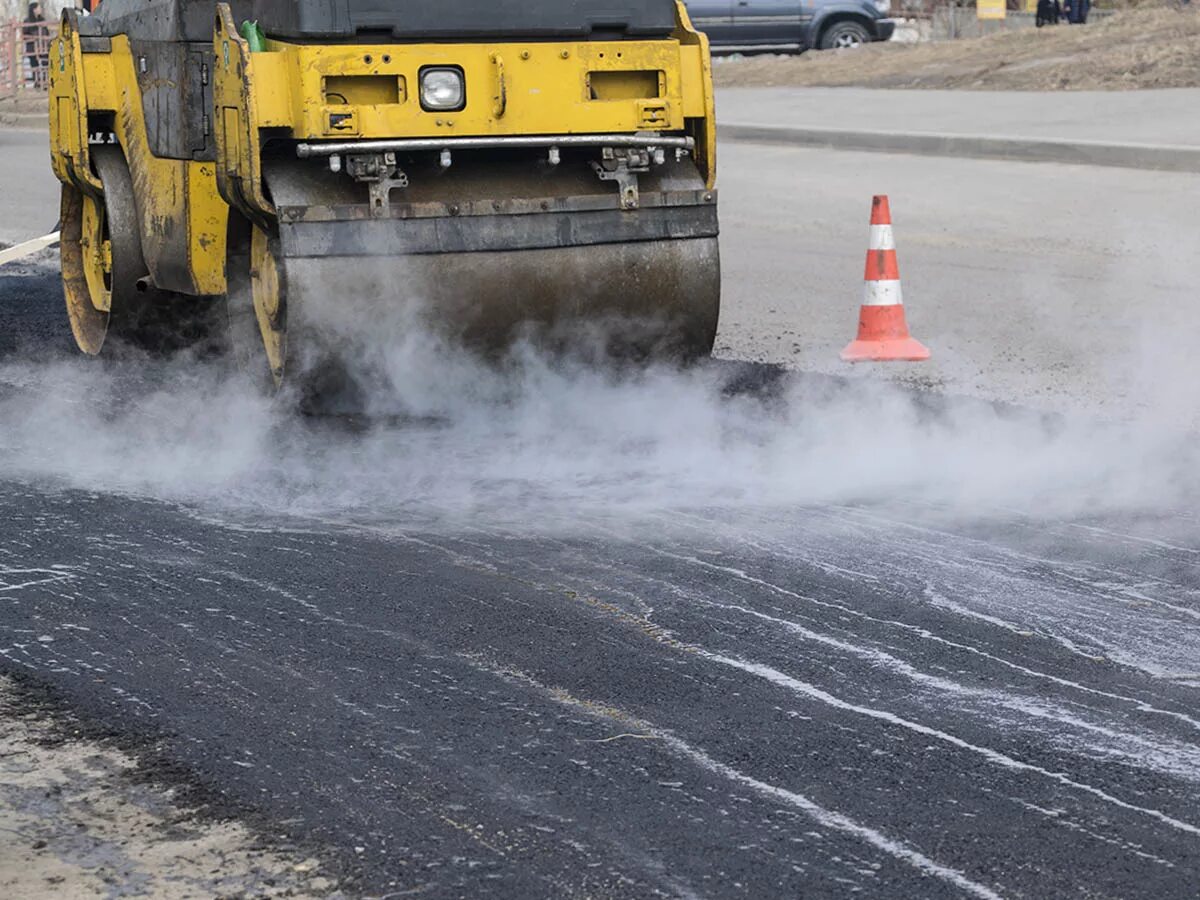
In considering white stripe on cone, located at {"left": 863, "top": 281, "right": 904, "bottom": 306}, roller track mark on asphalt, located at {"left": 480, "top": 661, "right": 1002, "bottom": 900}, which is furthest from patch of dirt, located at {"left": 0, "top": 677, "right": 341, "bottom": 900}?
white stripe on cone, located at {"left": 863, "top": 281, "right": 904, "bottom": 306}

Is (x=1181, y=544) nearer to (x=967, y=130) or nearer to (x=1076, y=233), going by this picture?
(x=1076, y=233)

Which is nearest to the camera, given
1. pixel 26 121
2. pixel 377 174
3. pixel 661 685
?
pixel 661 685

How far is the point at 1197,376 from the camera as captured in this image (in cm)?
764

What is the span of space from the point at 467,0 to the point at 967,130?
430 inches

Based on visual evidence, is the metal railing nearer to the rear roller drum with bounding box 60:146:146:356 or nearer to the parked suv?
the parked suv

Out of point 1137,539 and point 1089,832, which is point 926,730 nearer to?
point 1089,832

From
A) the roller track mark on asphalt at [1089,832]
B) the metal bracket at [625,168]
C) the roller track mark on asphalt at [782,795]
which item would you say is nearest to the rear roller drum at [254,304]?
the metal bracket at [625,168]

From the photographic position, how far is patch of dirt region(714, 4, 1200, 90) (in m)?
19.8

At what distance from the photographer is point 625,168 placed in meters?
6.62

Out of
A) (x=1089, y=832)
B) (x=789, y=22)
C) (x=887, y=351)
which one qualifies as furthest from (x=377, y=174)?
(x=789, y=22)

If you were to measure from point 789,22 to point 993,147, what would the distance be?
13672 millimetres

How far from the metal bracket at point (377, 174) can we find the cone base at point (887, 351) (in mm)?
2547

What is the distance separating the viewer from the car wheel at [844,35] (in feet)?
94.8

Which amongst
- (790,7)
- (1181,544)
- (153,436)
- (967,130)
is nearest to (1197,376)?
(1181,544)
